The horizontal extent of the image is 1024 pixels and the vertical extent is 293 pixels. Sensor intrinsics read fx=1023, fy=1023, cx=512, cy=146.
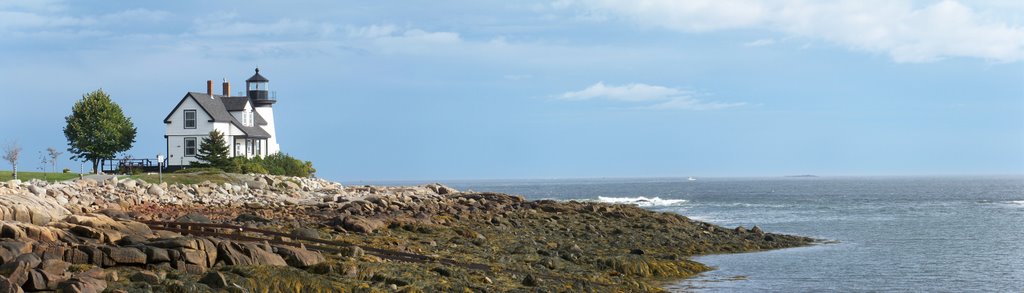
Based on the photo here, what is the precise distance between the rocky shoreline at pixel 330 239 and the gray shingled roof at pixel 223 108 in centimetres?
2312

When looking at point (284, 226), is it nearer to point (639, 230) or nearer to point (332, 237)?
point (332, 237)

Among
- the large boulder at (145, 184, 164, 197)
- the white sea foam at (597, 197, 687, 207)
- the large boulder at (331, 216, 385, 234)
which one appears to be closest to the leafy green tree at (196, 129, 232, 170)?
the large boulder at (145, 184, 164, 197)

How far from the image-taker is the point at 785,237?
32438 mm

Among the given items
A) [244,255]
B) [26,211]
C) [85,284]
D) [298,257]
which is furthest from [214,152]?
[85,284]

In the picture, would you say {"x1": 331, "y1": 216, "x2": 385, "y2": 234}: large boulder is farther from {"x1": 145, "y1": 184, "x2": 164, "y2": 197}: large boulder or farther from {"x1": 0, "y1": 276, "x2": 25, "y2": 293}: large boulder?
{"x1": 145, "y1": 184, "x2": 164, "y2": 197}: large boulder

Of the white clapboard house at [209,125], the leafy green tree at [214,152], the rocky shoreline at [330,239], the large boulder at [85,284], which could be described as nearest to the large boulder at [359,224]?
the rocky shoreline at [330,239]

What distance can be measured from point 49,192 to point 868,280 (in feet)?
73.2

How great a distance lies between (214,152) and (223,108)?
7181 millimetres

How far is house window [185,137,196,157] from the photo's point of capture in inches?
2474

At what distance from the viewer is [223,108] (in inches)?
2552

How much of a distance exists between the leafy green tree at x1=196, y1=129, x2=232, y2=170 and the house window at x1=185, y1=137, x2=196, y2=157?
99.7 inches

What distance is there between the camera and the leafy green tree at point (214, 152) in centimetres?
5719

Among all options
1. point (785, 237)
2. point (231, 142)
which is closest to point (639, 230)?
point (785, 237)

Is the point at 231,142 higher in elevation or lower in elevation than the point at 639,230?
higher
